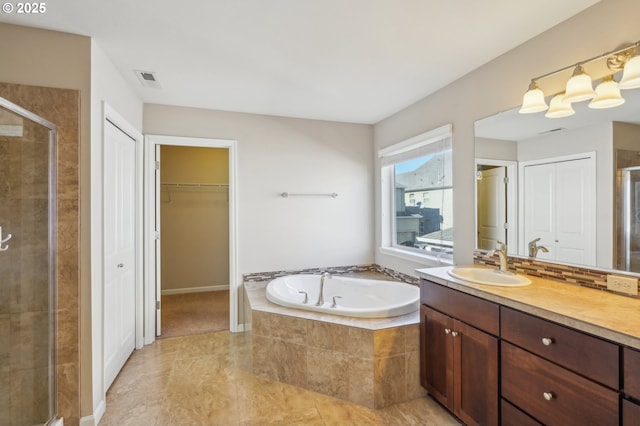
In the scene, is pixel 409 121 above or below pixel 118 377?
above

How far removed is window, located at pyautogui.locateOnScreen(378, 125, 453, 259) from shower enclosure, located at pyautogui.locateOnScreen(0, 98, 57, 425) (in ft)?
9.12

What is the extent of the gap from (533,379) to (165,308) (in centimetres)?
397

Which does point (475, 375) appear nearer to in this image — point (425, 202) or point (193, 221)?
point (425, 202)

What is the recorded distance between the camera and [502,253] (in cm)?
204

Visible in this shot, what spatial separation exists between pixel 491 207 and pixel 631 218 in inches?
30.6

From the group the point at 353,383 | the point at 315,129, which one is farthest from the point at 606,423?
the point at 315,129

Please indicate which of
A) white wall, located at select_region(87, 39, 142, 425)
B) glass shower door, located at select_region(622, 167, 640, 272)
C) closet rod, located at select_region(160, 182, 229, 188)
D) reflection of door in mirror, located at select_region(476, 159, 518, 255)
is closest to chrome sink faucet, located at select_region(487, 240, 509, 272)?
reflection of door in mirror, located at select_region(476, 159, 518, 255)

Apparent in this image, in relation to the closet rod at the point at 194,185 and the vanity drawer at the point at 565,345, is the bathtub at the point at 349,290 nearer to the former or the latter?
the vanity drawer at the point at 565,345

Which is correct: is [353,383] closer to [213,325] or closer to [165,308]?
[213,325]

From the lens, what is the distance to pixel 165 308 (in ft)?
12.9

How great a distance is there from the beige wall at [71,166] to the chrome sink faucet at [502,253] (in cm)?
261

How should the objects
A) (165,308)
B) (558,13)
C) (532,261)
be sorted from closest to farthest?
(558,13) → (532,261) → (165,308)

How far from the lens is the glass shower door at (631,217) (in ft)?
4.76

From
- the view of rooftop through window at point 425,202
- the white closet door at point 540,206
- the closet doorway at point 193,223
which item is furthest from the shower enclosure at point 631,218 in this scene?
the closet doorway at point 193,223
